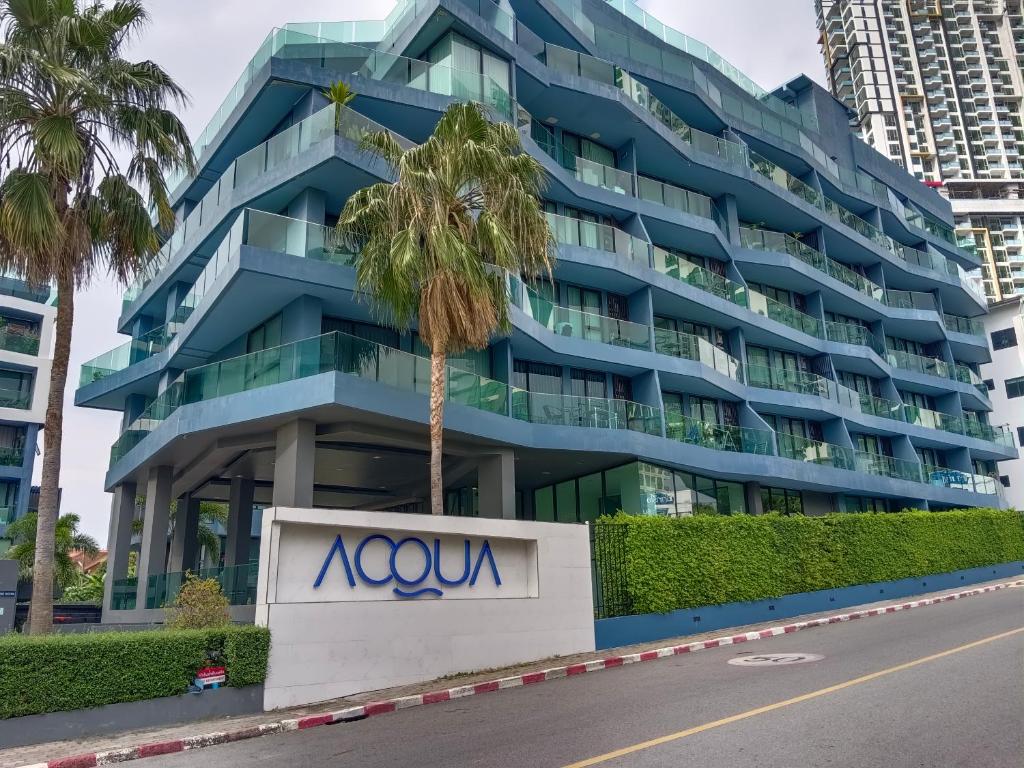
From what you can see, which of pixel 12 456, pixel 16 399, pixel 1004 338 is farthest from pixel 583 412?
pixel 1004 338

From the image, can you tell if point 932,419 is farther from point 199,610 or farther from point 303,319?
point 199,610

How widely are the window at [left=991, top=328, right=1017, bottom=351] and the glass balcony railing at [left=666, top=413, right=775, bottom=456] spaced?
115 feet

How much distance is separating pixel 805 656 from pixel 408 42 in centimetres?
2089

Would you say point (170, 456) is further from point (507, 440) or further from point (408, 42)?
point (408, 42)

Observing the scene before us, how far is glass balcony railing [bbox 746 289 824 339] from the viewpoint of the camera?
3166cm

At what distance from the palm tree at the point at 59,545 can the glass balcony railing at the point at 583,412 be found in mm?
19425

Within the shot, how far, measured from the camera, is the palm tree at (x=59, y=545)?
99.1 feet

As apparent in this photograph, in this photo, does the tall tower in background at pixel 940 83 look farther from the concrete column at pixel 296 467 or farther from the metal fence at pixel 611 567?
the concrete column at pixel 296 467

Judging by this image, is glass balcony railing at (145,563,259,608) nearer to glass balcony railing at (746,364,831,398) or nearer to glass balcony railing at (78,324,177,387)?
glass balcony railing at (78,324,177,387)

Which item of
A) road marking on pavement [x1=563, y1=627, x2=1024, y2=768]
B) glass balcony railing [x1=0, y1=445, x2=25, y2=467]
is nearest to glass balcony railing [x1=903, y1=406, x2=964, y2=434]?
road marking on pavement [x1=563, y1=627, x2=1024, y2=768]

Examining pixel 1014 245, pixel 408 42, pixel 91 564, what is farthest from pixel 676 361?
pixel 1014 245

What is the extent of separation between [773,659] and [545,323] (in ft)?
40.3

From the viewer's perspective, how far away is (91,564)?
57344 mm

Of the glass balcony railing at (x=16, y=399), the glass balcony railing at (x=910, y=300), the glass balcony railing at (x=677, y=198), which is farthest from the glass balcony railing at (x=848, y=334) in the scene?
the glass balcony railing at (x=16, y=399)
